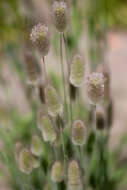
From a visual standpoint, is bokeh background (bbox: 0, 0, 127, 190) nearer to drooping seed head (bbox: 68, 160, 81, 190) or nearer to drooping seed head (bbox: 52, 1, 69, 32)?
drooping seed head (bbox: 52, 1, 69, 32)

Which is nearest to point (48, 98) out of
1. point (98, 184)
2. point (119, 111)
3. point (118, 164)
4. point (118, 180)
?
point (98, 184)

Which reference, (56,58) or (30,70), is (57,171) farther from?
(56,58)

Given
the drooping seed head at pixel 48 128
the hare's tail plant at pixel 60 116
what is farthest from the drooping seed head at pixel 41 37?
the drooping seed head at pixel 48 128

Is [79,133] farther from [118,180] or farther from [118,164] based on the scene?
[118,164]

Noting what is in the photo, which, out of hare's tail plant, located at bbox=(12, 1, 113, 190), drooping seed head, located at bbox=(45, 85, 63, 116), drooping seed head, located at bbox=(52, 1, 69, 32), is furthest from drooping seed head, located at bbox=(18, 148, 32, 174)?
drooping seed head, located at bbox=(52, 1, 69, 32)

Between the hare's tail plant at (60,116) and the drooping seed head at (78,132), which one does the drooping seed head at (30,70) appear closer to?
the hare's tail plant at (60,116)

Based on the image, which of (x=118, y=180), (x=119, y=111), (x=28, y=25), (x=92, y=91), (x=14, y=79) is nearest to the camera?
(x=92, y=91)
